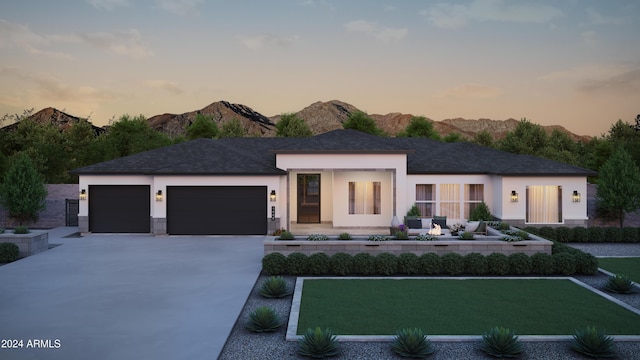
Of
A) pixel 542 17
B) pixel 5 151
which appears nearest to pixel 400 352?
pixel 542 17

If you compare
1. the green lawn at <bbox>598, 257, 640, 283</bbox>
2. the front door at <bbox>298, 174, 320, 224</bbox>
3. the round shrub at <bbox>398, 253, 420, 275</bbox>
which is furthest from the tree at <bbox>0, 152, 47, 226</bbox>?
the green lawn at <bbox>598, 257, 640, 283</bbox>

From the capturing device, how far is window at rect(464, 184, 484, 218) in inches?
907

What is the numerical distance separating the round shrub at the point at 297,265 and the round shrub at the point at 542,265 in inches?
280

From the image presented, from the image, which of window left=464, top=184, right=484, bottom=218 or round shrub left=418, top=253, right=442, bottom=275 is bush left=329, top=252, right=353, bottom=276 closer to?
round shrub left=418, top=253, right=442, bottom=275

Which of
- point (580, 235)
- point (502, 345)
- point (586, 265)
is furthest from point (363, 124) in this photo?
point (502, 345)

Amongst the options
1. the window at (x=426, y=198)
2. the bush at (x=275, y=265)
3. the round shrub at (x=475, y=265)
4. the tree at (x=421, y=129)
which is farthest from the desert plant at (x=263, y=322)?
the tree at (x=421, y=129)

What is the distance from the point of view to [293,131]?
201ft

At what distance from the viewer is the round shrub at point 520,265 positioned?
14062 millimetres

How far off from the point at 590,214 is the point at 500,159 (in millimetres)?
5442

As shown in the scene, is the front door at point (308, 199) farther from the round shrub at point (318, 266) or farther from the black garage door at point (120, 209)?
the round shrub at point (318, 266)

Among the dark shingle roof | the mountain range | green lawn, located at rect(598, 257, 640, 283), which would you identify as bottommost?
green lawn, located at rect(598, 257, 640, 283)

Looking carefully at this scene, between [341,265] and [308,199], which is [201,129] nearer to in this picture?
[308,199]

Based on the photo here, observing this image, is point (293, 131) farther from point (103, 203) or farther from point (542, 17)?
point (103, 203)

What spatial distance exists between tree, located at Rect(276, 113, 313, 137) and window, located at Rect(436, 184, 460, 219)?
3900 centimetres
